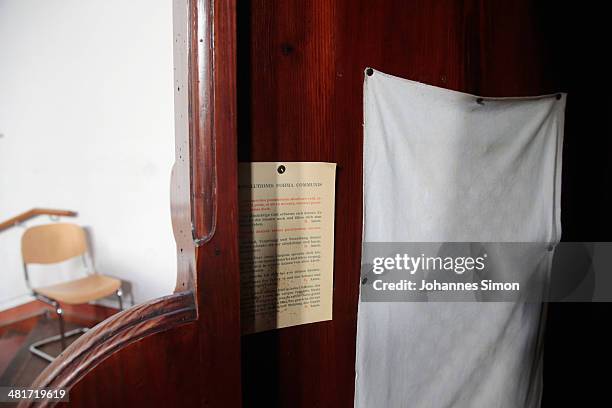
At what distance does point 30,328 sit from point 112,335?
2831 millimetres

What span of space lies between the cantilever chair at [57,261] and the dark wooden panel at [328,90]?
1938 millimetres

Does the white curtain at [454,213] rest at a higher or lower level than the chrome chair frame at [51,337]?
higher

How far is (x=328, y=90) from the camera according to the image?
78cm

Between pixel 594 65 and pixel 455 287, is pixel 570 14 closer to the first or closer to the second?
pixel 594 65

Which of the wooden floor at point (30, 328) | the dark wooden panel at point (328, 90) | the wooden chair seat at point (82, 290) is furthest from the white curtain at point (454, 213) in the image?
the wooden floor at point (30, 328)

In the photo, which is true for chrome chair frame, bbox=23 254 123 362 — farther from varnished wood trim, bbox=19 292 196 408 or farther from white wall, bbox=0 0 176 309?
varnished wood trim, bbox=19 292 196 408

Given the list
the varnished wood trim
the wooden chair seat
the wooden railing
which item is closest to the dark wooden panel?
the varnished wood trim

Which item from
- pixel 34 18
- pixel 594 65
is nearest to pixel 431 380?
pixel 594 65

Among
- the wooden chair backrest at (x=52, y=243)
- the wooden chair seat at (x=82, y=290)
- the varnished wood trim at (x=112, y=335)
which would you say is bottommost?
the wooden chair seat at (x=82, y=290)

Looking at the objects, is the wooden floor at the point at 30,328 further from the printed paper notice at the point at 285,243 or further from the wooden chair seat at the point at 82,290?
the printed paper notice at the point at 285,243

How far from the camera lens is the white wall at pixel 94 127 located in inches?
106

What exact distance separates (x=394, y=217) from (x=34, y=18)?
3373 mm

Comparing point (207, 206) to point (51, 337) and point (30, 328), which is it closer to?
point (51, 337)

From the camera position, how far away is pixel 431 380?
98cm
